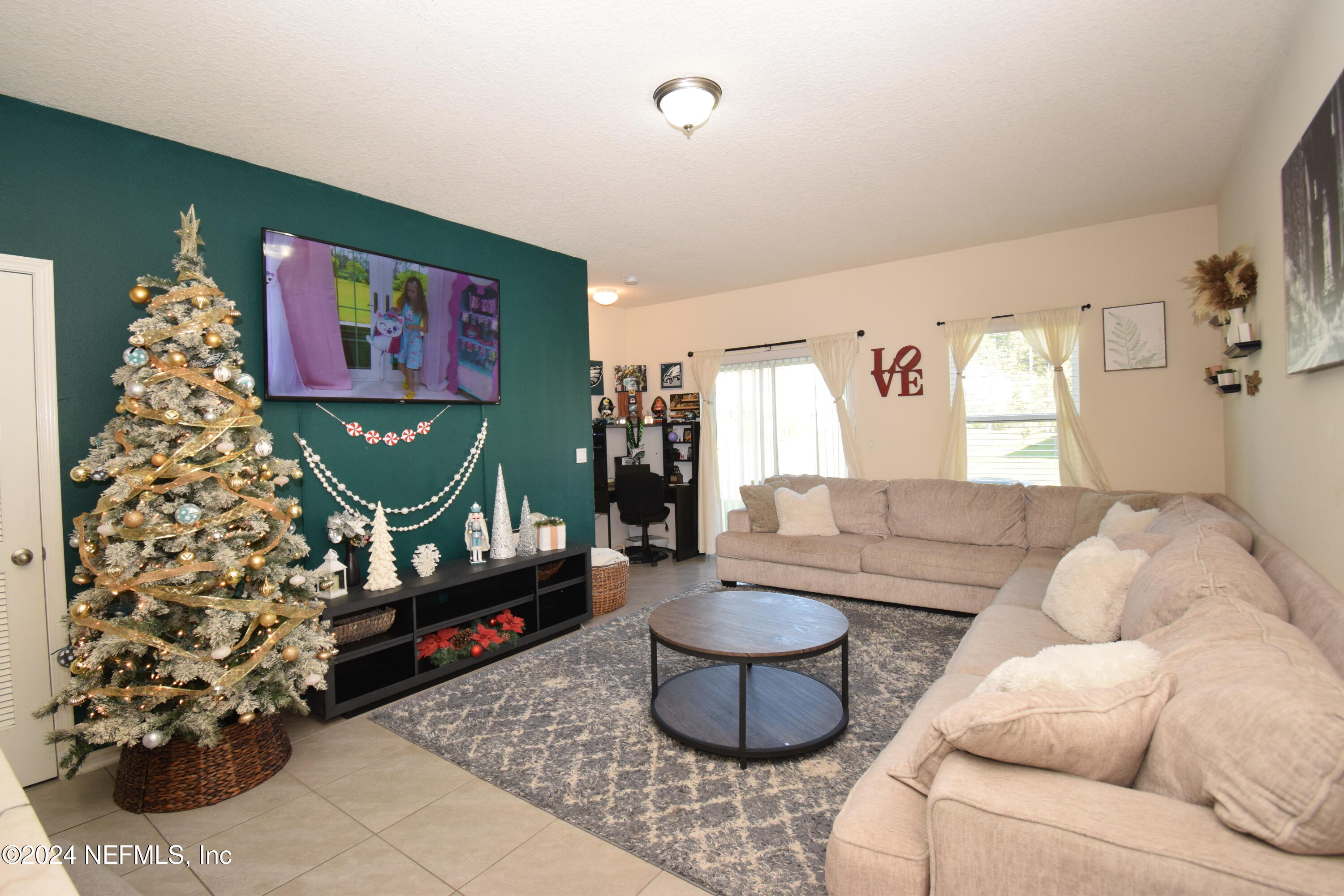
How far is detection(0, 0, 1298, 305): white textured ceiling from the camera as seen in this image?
6.72ft

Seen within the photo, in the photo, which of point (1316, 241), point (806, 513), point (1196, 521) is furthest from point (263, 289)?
point (1196, 521)

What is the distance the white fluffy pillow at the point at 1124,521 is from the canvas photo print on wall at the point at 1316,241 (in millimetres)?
1198

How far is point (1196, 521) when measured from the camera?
263 cm

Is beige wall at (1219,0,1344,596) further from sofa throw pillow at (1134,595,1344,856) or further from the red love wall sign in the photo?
the red love wall sign

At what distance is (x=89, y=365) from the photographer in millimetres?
2549

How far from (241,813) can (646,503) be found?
154 inches

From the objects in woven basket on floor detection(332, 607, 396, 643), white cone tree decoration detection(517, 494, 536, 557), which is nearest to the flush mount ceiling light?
white cone tree decoration detection(517, 494, 536, 557)

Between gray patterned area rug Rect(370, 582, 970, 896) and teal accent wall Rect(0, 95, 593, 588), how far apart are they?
98 cm

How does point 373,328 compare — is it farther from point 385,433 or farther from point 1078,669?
point 1078,669

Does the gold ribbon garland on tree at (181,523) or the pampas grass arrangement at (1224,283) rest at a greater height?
the pampas grass arrangement at (1224,283)

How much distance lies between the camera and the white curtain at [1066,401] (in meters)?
4.46

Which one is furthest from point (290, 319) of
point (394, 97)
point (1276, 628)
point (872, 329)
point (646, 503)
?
point (872, 329)

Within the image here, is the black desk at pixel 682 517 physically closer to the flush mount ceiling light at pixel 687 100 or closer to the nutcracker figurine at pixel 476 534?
the nutcracker figurine at pixel 476 534

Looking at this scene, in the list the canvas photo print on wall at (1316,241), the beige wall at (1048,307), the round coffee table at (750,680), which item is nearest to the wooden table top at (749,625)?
the round coffee table at (750,680)
